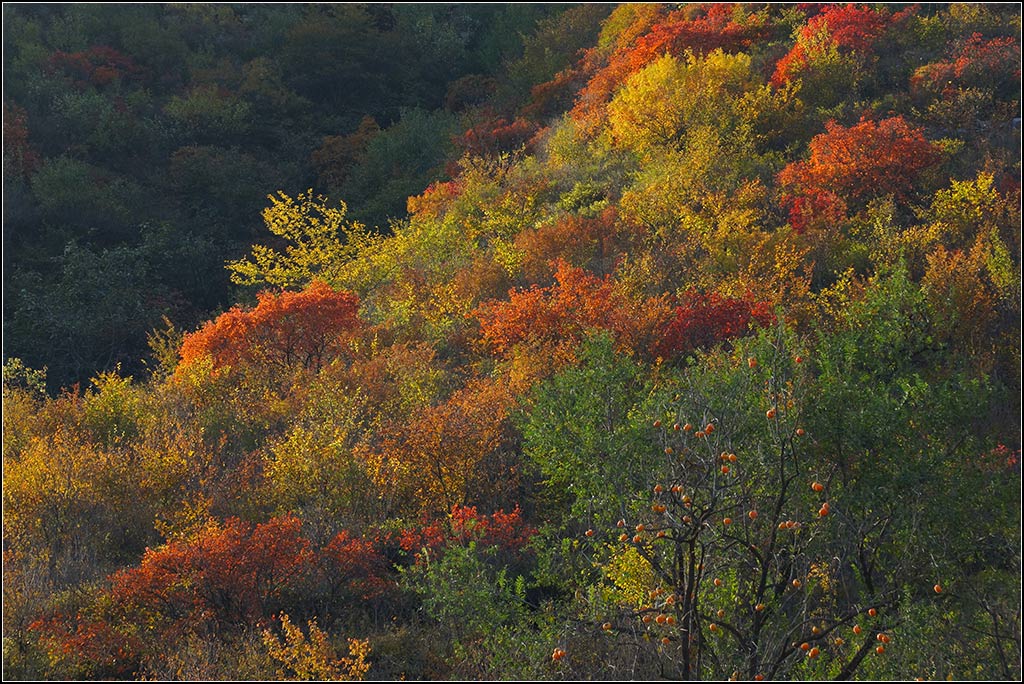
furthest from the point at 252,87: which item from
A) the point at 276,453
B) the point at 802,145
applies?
the point at 276,453

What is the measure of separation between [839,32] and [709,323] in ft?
50.7

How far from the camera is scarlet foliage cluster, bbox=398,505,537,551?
463 inches

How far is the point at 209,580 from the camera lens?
10797 millimetres

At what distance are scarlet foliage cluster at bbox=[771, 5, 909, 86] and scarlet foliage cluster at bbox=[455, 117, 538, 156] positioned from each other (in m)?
7.81

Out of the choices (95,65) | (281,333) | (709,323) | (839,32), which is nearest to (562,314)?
(709,323)

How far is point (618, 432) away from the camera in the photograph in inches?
398

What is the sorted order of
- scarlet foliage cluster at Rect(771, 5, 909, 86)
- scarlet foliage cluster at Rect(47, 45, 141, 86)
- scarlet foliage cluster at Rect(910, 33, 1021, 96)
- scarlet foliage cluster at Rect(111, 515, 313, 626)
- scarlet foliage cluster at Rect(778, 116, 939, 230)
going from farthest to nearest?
scarlet foliage cluster at Rect(47, 45, 141, 86), scarlet foliage cluster at Rect(771, 5, 909, 86), scarlet foliage cluster at Rect(910, 33, 1021, 96), scarlet foliage cluster at Rect(778, 116, 939, 230), scarlet foliage cluster at Rect(111, 515, 313, 626)

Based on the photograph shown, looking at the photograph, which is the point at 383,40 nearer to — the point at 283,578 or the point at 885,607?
the point at 283,578

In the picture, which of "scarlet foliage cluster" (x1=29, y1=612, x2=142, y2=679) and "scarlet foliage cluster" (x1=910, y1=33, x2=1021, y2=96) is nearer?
"scarlet foliage cluster" (x1=29, y1=612, x2=142, y2=679)

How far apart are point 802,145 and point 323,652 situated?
19455 mm

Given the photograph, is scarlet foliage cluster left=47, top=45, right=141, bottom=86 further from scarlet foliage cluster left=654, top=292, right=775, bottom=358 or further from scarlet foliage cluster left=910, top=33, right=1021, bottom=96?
scarlet foliage cluster left=654, top=292, right=775, bottom=358

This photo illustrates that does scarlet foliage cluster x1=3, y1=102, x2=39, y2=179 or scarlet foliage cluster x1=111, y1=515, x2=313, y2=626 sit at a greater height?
scarlet foliage cluster x1=3, y1=102, x2=39, y2=179

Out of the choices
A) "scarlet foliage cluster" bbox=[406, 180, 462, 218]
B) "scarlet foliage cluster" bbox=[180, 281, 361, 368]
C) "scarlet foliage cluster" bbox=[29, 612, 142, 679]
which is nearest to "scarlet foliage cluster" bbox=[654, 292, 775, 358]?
"scarlet foliage cluster" bbox=[180, 281, 361, 368]

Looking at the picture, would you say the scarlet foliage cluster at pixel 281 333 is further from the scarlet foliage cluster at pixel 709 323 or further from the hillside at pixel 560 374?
the scarlet foliage cluster at pixel 709 323
